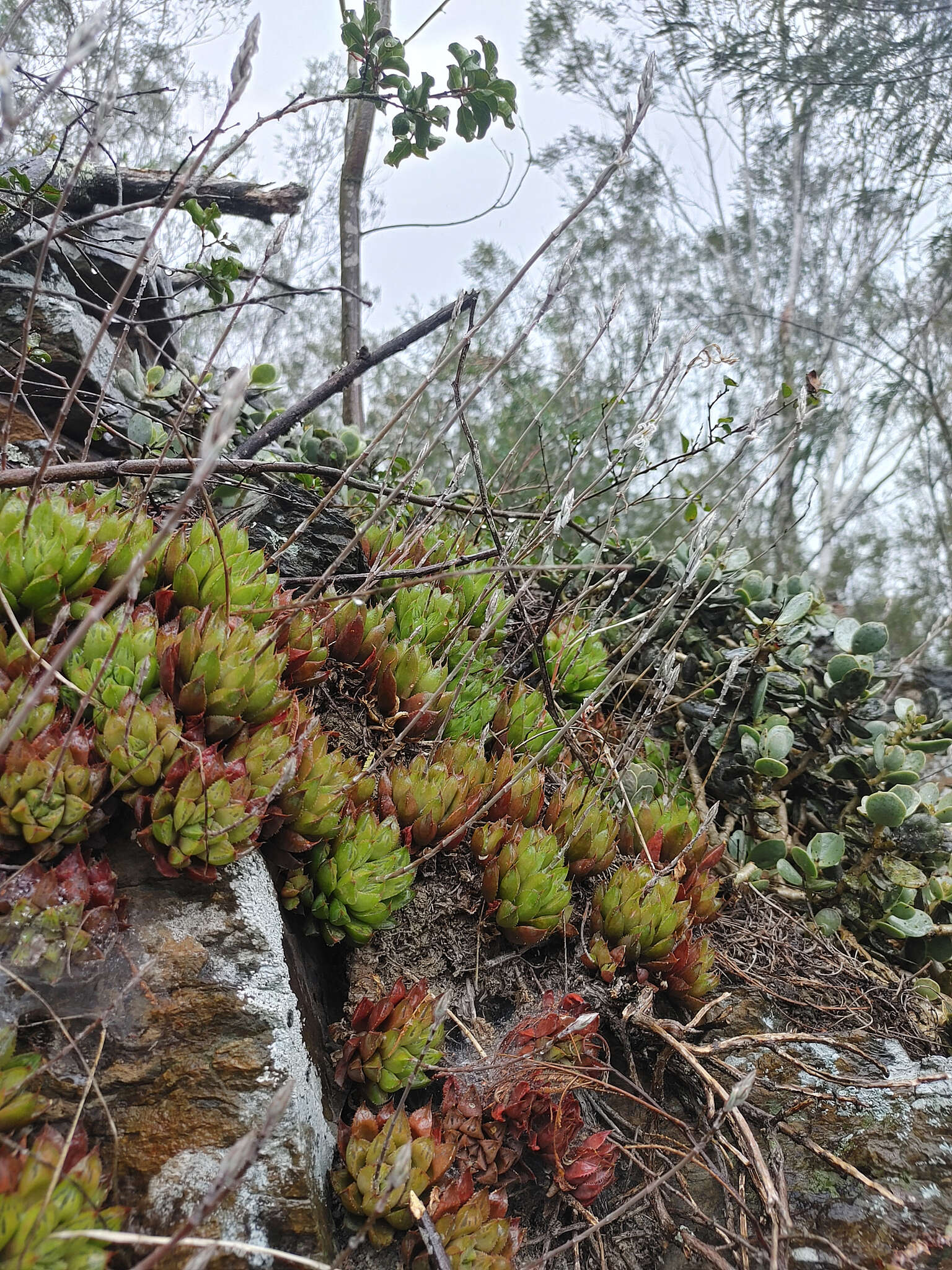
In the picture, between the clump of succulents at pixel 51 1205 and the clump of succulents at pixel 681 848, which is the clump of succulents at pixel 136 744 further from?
the clump of succulents at pixel 681 848

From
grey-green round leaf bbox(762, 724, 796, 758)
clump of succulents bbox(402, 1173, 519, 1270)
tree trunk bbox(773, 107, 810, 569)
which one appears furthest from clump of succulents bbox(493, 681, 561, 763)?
tree trunk bbox(773, 107, 810, 569)

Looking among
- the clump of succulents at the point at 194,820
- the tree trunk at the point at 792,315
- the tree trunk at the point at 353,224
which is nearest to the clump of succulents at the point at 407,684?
the clump of succulents at the point at 194,820

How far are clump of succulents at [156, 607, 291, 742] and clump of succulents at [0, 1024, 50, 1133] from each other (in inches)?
28.5

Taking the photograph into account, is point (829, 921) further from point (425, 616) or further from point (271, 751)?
point (271, 751)

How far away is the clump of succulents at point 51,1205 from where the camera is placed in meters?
1.17

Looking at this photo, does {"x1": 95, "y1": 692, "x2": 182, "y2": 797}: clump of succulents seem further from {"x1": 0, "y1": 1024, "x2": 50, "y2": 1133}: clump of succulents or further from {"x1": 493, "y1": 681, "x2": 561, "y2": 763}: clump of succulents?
{"x1": 493, "y1": 681, "x2": 561, "y2": 763}: clump of succulents

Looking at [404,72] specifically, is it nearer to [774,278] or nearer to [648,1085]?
[648,1085]

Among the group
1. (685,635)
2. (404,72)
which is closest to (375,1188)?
(685,635)

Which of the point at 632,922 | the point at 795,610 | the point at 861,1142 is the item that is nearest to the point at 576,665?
the point at 795,610

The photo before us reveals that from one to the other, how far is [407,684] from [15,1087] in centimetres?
151

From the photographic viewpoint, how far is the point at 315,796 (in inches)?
78.0

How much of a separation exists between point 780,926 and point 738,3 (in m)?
12.2

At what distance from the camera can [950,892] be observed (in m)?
2.92

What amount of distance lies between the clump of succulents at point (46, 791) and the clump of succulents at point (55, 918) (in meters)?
0.06
